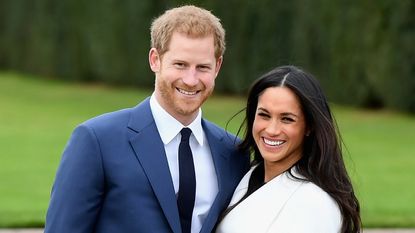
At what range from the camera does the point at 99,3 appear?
23984mm

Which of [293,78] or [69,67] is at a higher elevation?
[293,78]

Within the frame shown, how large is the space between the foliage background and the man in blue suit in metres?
12.5

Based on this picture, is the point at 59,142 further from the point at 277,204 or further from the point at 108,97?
the point at 277,204

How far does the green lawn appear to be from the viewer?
8.90 metres

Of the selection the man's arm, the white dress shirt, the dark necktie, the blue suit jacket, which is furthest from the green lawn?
the man's arm

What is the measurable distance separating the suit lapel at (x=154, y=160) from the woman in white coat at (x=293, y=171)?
27 centimetres

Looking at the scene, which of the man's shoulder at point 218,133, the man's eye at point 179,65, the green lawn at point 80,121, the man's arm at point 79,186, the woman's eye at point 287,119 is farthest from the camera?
the green lawn at point 80,121

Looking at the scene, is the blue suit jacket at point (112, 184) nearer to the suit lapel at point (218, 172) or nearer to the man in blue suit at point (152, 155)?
the man in blue suit at point (152, 155)

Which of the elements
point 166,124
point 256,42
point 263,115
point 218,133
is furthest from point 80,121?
point 166,124

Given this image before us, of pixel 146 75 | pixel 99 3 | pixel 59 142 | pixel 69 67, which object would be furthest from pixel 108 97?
pixel 59 142

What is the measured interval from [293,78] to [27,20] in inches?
992

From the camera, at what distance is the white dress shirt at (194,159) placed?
349 centimetres

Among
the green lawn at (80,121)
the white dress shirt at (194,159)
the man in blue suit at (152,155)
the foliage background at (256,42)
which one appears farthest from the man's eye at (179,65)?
the foliage background at (256,42)

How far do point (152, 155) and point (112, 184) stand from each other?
0.17 m
